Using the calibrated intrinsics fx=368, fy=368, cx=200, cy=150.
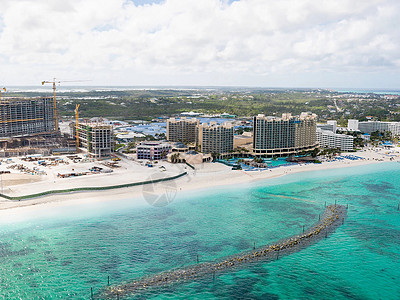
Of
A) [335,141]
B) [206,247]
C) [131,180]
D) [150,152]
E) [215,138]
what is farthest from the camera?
[335,141]

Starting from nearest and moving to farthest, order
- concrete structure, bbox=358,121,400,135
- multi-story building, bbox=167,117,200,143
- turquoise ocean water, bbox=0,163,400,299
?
turquoise ocean water, bbox=0,163,400,299, multi-story building, bbox=167,117,200,143, concrete structure, bbox=358,121,400,135

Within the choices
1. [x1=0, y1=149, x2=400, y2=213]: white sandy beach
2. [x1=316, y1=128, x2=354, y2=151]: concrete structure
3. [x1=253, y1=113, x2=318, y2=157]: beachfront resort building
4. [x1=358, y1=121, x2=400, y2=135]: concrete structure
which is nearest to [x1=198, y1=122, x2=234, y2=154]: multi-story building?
[x1=253, y1=113, x2=318, y2=157]: beachfront resort building

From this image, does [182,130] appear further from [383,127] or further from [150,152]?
[383,127]

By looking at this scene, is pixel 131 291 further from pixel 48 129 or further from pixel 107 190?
pixel 48 129

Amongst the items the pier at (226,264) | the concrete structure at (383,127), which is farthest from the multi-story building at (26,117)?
the concrete structure at (383,127)

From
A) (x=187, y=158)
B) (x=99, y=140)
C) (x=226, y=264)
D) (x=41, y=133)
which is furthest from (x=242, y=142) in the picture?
(x=226, y=264)

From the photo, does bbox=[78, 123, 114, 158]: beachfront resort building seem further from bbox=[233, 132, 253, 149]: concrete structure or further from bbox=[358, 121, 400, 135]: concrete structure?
bbox=[358, 121, 400, 135]: concrete structure

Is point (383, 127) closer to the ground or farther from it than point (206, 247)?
farther from it
